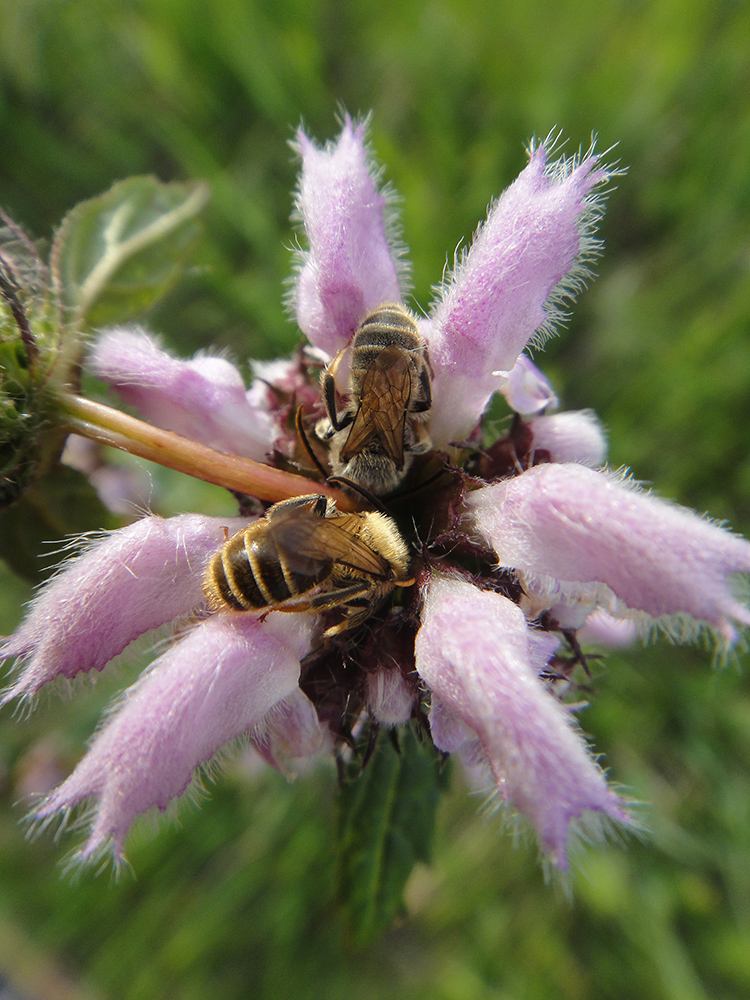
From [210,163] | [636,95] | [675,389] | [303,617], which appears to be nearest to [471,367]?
[303,617]

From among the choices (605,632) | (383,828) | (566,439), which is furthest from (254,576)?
(605,632)

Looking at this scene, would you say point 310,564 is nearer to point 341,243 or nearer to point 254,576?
point 254,576

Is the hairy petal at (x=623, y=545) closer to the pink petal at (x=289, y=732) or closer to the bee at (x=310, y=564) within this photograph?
the bee at (x=310, y=564)

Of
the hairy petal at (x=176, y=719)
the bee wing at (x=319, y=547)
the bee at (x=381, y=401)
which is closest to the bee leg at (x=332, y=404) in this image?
the bee at (x=381, y=401)

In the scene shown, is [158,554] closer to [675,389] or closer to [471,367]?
[471,367]

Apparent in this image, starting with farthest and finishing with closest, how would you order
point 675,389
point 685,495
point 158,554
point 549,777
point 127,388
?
point 685,495, point 675,389, point 127,388, point 158,554, point 549,777

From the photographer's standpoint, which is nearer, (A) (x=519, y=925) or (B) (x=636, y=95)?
(B) (x=636, y=95)

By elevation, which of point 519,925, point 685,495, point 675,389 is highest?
point 675,389
